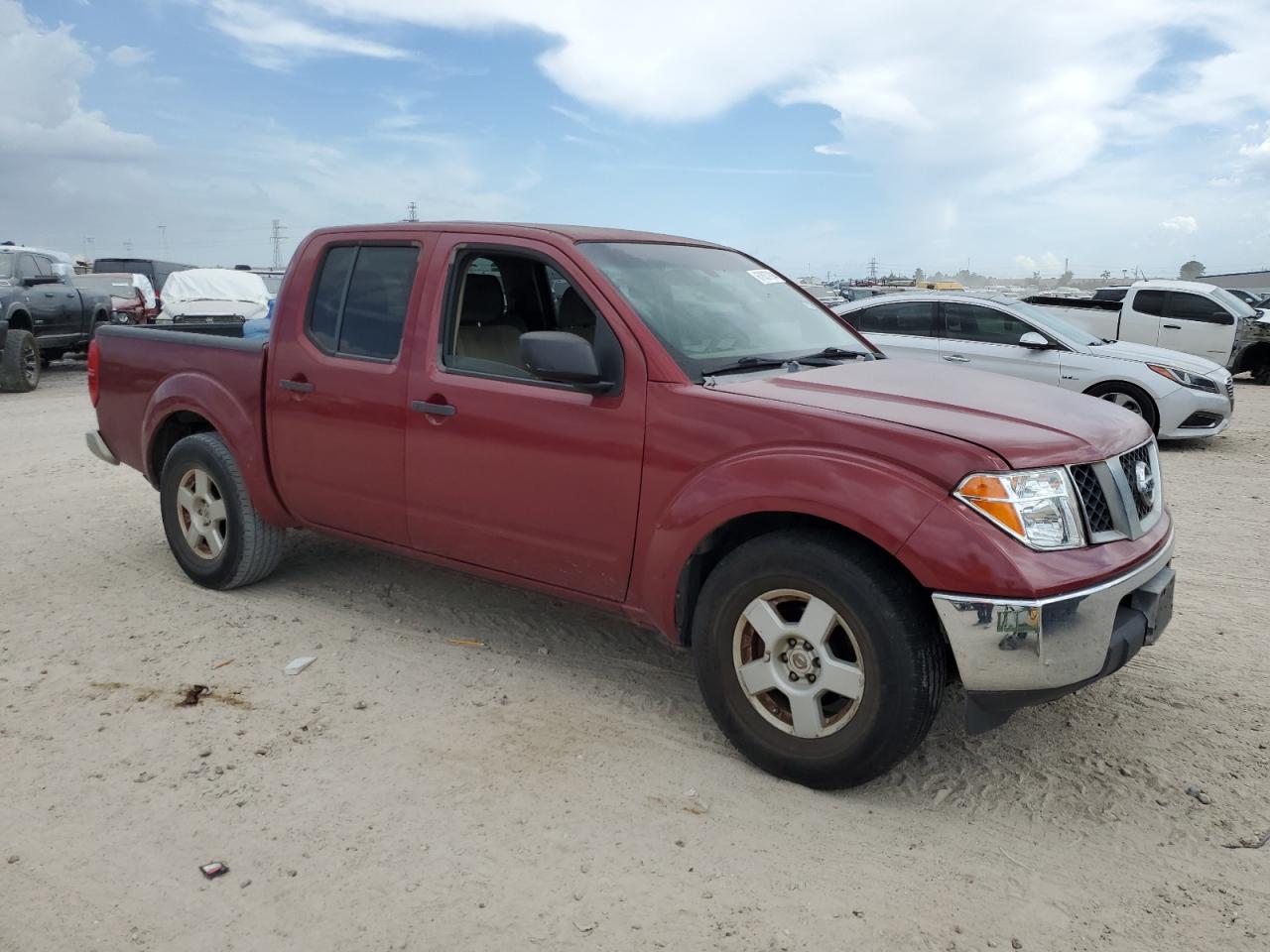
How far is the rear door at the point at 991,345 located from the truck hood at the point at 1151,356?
20.4 inches

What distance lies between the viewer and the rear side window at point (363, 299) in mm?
4328

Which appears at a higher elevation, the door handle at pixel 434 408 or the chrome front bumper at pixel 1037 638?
the door handle at pixel 434 408

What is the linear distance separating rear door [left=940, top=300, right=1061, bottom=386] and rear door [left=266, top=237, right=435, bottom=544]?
23.4ft

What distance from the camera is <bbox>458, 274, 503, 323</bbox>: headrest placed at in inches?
165

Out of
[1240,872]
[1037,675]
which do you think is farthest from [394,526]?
[1240,872]

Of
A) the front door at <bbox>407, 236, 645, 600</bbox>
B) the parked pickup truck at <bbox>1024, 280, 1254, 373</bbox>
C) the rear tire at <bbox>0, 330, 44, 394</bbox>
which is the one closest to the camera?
the front door at <bbox>407, 236, 645, 600</bbox>

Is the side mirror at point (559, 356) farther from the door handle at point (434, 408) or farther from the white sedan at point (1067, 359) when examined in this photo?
the white sedan at point (1067, 359)

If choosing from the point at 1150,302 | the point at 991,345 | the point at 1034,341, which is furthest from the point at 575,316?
the point at 1150,302

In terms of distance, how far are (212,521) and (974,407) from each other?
3721mm

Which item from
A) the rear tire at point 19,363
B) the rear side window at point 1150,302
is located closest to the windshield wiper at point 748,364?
the rear tire at point 19,363

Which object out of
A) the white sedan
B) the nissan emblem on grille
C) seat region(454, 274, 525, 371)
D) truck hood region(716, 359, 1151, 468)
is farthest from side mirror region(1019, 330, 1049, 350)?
seat region(454, 274, 525, 371)

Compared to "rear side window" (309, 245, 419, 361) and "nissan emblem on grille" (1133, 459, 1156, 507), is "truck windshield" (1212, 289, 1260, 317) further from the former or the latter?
"rear side window" (309, 245, 419, 361)

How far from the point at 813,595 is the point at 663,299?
1349 mm

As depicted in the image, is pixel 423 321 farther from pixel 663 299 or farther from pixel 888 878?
pixel 888 878
